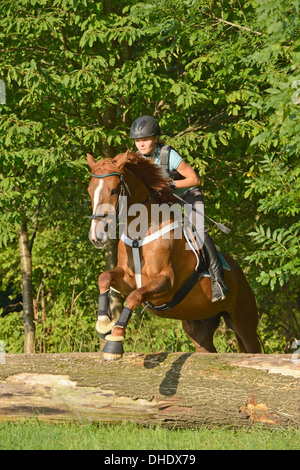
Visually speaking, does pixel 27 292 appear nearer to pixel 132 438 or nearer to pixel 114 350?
pixel 114 350

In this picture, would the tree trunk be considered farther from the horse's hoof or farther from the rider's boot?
the horse's hoof

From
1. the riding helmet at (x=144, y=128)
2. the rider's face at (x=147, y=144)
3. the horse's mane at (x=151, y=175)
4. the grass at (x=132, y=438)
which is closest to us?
the grass at (x=132, y=438)

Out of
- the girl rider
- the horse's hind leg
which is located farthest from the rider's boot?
the horse's hind leg

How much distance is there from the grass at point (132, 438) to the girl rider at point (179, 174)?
1.86 meters

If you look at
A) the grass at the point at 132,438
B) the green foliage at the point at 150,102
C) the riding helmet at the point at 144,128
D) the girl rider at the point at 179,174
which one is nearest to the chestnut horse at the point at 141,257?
the girl rider at the point at 179,174

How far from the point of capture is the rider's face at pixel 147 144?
263 inches

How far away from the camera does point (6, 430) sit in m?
5.85

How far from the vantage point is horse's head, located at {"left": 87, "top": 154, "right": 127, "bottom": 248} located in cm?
557

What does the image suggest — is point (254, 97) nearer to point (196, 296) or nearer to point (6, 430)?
point (196, 296)

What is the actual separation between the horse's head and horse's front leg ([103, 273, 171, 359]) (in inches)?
25.0

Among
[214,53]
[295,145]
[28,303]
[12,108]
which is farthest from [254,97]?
[28,303]

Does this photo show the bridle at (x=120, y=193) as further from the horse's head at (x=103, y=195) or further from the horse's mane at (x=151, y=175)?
the horse's mane at (x=151, y=175)

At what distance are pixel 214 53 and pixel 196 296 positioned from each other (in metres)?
4.06

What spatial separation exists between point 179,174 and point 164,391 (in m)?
2.52
